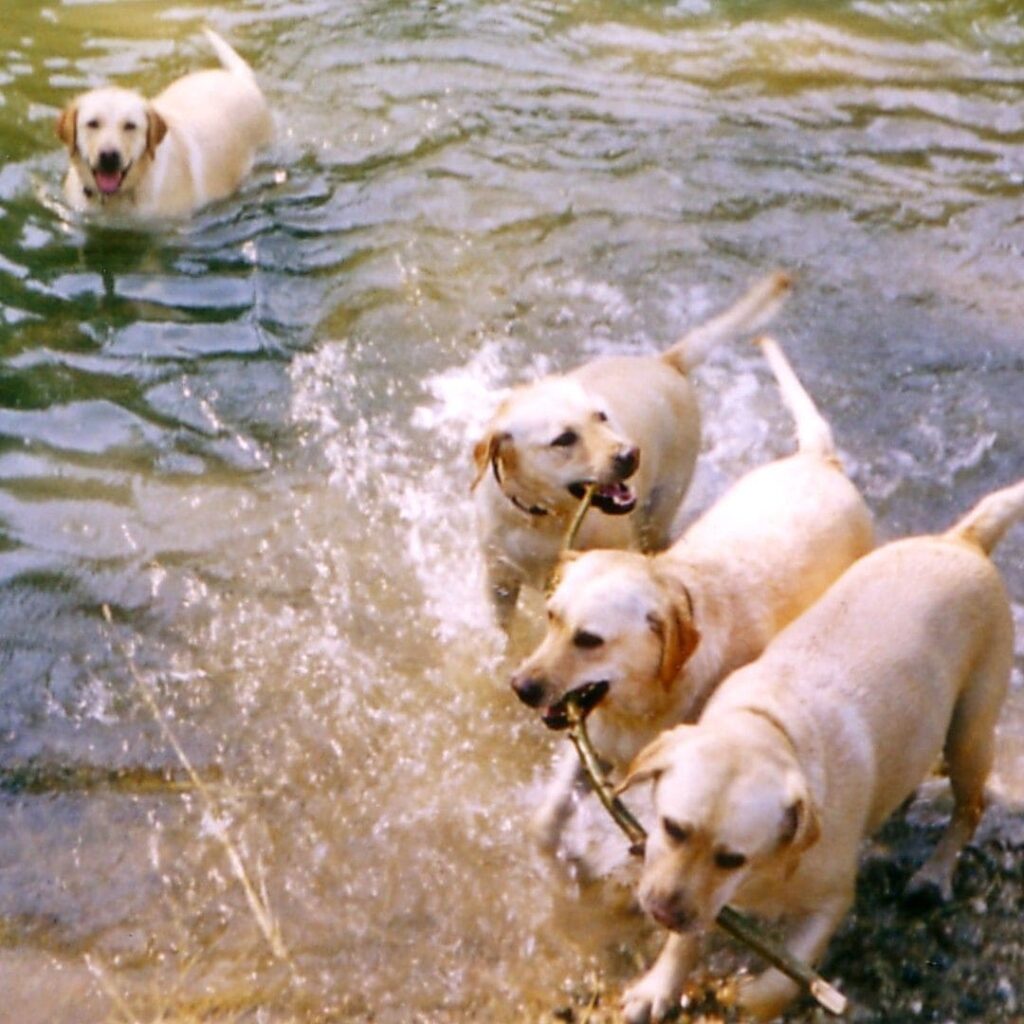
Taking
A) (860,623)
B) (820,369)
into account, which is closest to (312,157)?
(820,369)

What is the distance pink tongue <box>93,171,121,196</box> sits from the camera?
665 centimetres

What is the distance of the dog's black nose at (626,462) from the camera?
424 cm

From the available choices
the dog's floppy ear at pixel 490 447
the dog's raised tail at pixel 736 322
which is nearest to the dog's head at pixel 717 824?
the dog's floppy ear at pixel 490 447

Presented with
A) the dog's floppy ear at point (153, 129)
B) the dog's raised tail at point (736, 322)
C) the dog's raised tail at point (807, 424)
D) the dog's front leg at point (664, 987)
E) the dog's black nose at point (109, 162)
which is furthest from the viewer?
the dog's floppy ear at point (153, 129)

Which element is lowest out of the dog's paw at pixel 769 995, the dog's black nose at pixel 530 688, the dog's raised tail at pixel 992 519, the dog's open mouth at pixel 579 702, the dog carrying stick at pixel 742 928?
the dog's paw at pixel 769 995

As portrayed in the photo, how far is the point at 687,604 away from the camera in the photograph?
365 centimetres

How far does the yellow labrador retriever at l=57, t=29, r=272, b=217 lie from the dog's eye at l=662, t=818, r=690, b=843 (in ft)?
16.2

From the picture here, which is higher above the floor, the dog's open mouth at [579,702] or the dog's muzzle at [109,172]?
the dog's muzzle at [109,172]

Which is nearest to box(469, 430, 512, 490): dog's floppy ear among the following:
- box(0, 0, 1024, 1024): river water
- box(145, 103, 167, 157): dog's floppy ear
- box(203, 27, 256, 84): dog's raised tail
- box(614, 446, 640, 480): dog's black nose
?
box(614, 446, 640, 480): dog's black nose

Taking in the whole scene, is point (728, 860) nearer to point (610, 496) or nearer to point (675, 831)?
point (675, 831)

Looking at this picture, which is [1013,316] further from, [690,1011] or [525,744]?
[690,1011]

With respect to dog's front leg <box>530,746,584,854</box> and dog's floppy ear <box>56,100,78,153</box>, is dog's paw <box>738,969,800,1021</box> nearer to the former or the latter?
dog's front leg <box>530,746,584,854</box>

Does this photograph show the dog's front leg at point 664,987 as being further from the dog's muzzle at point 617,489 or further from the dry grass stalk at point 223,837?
the dog's muzzle at point 617,489

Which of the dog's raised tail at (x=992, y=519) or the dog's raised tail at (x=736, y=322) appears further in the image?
the dog's raised tail at (x=736, y=322)
